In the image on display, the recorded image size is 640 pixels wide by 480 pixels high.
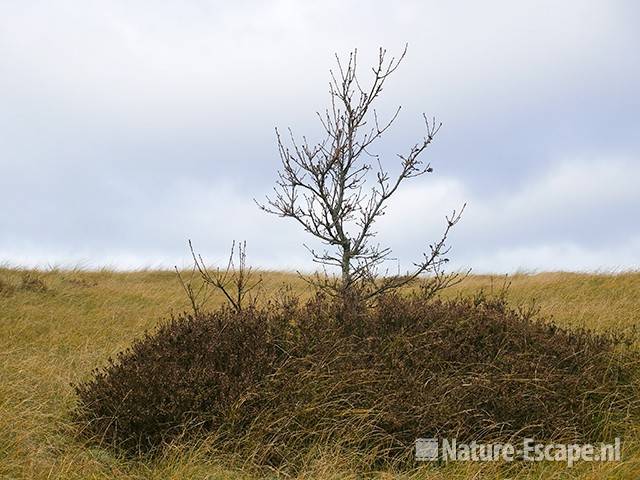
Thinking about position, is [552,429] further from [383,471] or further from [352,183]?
[352,183]

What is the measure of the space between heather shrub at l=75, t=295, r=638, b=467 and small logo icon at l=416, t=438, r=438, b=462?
0.09 meters

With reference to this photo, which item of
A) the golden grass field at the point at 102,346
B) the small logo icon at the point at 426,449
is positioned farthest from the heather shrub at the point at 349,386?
the golden grass field at the point at 102,346

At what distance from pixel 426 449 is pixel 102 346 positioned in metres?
6.89

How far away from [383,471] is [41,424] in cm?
337

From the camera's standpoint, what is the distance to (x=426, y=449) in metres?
6.14

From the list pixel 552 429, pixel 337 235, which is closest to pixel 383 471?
pixel 552 429

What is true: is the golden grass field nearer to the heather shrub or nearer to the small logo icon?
the small logo icon

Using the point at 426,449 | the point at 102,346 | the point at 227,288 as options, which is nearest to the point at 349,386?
the point at 426,449

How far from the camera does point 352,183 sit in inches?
384

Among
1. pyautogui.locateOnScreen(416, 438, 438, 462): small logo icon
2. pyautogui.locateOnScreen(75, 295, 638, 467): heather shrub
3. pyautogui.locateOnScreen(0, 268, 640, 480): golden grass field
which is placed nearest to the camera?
pyautogui.locateOnScreen(0, 268, 640, 480): golden grass field

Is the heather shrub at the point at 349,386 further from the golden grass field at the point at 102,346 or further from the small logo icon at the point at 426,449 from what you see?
the golden grass field at the point at 102,346

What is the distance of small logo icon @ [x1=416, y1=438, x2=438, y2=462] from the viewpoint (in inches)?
239

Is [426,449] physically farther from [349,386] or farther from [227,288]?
[227,288]

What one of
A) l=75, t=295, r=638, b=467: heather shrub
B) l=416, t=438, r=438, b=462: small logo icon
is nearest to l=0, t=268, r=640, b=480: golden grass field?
l=416, t=438, r=438, b=462: small logo icon
